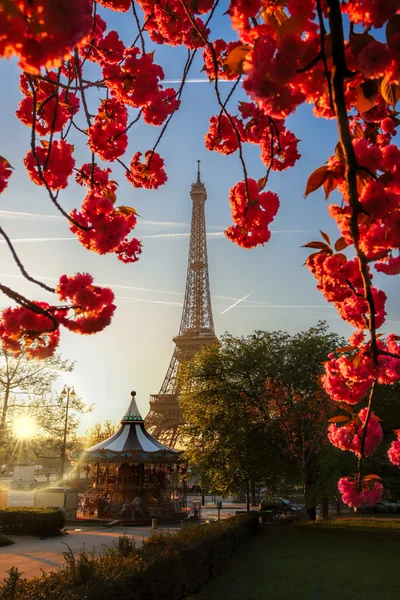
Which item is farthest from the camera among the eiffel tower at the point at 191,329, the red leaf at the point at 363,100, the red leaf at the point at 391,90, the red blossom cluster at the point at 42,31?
the eiffel tower at the point at 191,329

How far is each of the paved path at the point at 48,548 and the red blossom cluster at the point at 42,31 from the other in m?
8.61

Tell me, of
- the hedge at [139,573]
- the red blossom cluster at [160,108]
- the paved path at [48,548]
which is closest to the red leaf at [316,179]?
the red blossom cluster at [160,108]

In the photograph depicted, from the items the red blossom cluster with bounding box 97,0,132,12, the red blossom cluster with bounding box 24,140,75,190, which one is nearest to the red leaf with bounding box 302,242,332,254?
the red blossom cluster with bounding box 24,140,75,190

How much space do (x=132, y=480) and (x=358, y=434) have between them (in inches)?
887

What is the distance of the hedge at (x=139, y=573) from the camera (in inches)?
211

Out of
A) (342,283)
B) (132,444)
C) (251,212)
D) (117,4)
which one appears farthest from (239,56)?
(132,444)

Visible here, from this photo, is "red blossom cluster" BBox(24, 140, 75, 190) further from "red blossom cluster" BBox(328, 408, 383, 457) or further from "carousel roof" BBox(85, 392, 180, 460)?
"carousel roof" BBox(85, 392, 180, 460)

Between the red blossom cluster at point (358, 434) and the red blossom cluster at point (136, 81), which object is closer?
the red blossom cluster at point (358, 434)

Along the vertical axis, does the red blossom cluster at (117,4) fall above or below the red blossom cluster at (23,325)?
above

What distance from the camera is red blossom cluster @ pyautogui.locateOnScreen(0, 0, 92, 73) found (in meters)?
1.30

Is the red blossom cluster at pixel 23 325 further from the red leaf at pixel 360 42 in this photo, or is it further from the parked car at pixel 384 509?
the parked car at pixel 384 509

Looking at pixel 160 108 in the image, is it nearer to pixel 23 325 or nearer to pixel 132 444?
pixel 23 325

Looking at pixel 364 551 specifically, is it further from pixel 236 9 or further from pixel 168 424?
pixel 168 424

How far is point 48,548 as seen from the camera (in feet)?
46.5
